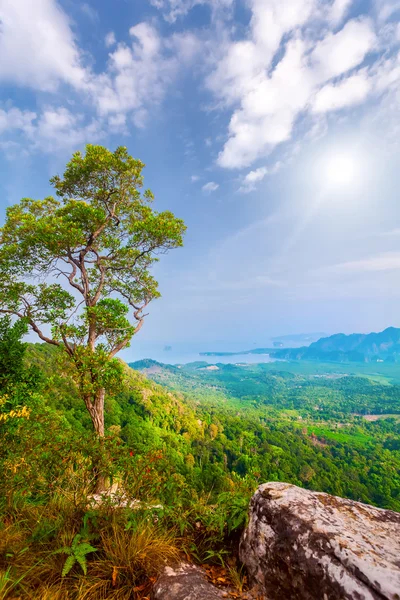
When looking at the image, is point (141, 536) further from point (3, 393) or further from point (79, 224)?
point (79, 224)

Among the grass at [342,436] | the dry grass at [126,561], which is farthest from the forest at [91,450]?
the grass at [342,436]

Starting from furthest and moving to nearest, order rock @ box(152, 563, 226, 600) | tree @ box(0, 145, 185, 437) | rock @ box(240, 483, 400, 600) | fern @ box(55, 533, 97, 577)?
1. tree @ box(0, 145, 185, 437)
2. fern @ box(55, 533, 97, 577)
3. rock @ box(152, 563, 226, 600)
4. rock @ box(240, 483, 400, 600)

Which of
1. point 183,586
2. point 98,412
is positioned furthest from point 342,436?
point 183,586

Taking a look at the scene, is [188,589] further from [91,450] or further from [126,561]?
[91,450]

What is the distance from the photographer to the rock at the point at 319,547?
195 centimetres

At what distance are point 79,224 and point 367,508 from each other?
9.48m

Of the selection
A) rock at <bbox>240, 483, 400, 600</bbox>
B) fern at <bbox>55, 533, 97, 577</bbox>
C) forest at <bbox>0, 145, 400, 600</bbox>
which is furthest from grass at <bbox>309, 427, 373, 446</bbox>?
fern at <bbox>55, 533, 97, 577</bbox>

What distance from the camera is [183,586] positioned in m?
2.43

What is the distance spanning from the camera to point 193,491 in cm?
424

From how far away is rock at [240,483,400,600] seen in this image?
1947mm

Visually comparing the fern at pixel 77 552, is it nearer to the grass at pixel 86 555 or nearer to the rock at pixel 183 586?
the grass at pixel 86 555

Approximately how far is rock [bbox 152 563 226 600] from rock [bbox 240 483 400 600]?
1.63ft

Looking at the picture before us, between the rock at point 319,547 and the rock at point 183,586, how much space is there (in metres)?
0.50

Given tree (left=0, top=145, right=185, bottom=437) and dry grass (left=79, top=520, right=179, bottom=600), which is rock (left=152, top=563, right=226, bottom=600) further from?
tree (left=0, top=145, right=185, bottom=437)
